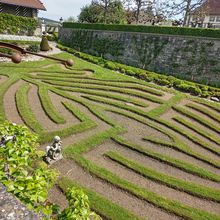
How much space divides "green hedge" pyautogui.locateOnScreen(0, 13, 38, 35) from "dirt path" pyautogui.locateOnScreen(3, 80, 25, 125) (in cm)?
2144

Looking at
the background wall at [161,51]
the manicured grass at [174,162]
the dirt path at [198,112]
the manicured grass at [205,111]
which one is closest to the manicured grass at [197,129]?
the dirt path at [198,112]

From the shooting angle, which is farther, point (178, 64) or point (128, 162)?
point (178, 64)

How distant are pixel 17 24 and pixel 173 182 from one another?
40197 mm

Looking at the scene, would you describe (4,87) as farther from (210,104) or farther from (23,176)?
(23,176)

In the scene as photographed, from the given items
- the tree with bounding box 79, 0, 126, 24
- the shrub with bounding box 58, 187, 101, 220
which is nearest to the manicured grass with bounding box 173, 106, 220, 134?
the shrub with bounding box 58, 187, 101, 220

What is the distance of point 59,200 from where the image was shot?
458 inches

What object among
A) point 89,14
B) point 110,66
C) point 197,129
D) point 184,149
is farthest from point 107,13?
point 184,149

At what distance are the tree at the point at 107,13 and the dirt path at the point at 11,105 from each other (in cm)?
3649

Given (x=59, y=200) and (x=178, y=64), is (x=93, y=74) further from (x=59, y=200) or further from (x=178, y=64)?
(x=59, y=200)

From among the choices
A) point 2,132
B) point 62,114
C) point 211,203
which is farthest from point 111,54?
point 2,132

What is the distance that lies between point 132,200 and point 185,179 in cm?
365

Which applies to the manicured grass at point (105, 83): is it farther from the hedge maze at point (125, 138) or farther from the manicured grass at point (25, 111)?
the manicured grass at point (25, 111)

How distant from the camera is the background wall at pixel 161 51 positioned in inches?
1292

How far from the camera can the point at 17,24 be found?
44.5 m
